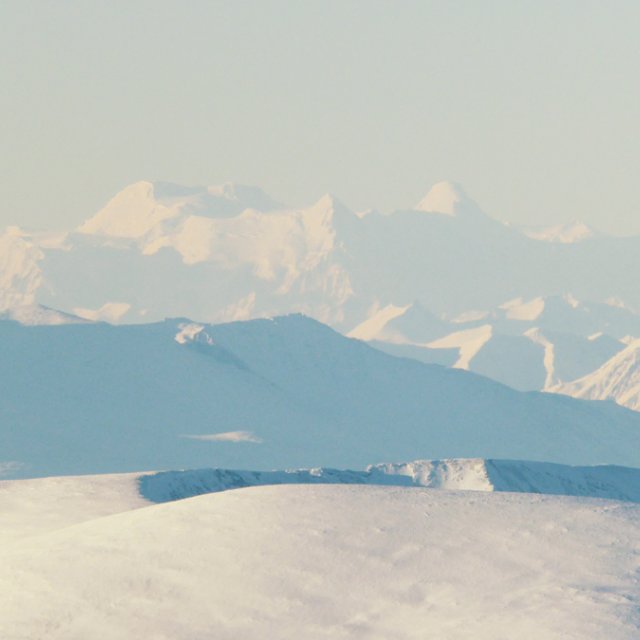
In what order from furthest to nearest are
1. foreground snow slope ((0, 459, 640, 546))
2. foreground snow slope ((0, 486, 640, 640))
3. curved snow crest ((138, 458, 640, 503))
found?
curved snow crest ((138, 458, 640, 503)) < foreground snow slope ((0, 459, 640, 546)) < foreground snow slope ((0, 486, 640, 640))

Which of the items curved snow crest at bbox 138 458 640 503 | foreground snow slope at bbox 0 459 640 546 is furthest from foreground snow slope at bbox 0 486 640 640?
curved snow crest at bbox 138 458 640 503

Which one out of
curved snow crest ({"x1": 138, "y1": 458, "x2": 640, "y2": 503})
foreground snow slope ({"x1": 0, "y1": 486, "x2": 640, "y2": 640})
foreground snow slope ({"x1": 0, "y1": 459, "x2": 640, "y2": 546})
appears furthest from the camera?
curved snow crest ({"x1": 138, "y1": 458, "x2": 640, "y2": 503})

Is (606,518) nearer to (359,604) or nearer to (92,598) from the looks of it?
(359,604)

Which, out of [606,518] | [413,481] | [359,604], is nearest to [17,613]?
[359,604]

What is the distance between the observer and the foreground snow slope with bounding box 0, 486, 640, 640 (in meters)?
57.8

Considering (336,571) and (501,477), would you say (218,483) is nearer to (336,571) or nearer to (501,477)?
(501,477)

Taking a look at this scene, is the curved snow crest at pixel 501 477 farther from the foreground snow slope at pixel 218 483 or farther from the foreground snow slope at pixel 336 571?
the foreground snow slope at pixel 336 571

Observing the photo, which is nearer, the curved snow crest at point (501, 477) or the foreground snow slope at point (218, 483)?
the foreground snow slope at point (218, 483)

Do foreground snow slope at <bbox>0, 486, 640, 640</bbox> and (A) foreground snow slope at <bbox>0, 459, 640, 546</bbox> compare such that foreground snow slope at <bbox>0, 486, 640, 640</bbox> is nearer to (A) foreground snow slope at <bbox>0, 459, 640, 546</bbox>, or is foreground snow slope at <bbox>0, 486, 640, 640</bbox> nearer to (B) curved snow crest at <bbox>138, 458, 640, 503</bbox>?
(A) foreground snow slope at <bbox>0, 459, 640, 546</bbox>

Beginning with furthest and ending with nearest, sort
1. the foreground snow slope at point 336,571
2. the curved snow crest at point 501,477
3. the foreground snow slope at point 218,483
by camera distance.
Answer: the curved snow crest at point 501,477 < the foreground snow slope at point 218,483 < the foreground snow slope at point 336,571

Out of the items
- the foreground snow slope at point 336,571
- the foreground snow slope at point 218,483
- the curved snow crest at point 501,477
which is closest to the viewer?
the foreground snow slope at point 336,571

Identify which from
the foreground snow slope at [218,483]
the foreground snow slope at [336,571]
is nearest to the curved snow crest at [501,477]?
the foreground snow slope at [218,483]

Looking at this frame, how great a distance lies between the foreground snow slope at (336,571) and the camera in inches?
2274

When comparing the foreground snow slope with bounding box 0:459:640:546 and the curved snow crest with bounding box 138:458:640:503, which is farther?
the curved snow crest with bounding box 138:458:640:503
